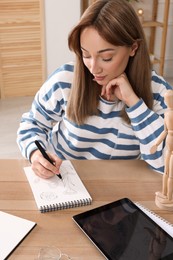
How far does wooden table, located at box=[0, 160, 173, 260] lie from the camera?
0.72m

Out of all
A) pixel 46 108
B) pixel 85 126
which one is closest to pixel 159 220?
pixel 85 126

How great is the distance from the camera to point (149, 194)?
90 cm

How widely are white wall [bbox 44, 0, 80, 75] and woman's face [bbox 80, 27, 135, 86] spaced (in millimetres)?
2276

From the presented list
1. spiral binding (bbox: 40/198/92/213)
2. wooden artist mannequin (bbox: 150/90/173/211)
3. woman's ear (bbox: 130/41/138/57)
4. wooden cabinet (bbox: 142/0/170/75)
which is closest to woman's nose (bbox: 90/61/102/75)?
woman's ear (bbox: 130/41/138/57)

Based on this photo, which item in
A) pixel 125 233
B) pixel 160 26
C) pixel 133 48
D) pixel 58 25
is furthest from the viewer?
pixel 160 26

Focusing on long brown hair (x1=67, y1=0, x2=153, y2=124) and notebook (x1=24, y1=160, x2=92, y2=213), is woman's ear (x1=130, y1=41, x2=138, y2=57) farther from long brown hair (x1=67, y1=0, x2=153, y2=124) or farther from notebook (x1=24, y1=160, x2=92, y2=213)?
notebook (x1=24, y1=160, x2=92, y2=213)

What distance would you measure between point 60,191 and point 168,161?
0.96ft

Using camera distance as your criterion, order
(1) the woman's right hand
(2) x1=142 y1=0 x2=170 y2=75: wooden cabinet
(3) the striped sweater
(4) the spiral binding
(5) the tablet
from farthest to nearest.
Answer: (2) x1=142 y1=0 x2=170 y2=75: wooden cabinet
(3) the striped sweater
(1) the woman's right hand
(4) the spiral binding
(5) the tablet

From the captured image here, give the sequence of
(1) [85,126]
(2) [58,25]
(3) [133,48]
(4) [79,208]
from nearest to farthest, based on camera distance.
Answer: (4) [79,208]
(3) [133,48]
(1) [85,126]
(2) [58,25]

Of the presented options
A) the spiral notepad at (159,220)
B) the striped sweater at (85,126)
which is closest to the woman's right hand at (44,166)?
the striped sweater at (85,126)

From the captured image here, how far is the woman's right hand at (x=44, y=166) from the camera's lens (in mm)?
953

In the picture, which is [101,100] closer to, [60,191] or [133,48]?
[133,48]

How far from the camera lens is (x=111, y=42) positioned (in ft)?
3.18

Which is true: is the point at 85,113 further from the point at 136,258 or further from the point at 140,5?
the point at 140,5
